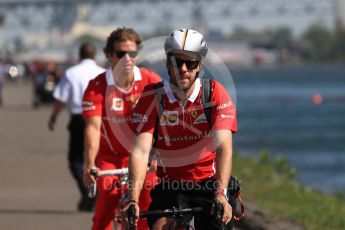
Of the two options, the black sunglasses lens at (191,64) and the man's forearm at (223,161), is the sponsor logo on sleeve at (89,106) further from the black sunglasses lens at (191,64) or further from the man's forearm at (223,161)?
the black sunglasses lens at (191,64)

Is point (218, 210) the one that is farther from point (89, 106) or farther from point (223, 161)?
point (89, 106)

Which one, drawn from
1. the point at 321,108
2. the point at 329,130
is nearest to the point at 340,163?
the point at 329,130

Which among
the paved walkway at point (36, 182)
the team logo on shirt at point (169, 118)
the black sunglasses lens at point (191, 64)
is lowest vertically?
the paved walkway at point (36, 182)

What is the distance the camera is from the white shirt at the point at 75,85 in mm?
15141

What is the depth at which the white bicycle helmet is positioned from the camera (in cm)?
795

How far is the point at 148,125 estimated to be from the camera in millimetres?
8234

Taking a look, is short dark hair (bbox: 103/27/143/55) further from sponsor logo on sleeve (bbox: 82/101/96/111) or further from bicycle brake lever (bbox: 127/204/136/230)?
bicycle brake lever (bbox: 127/204/136/230)

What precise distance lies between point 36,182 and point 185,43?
11971 mm

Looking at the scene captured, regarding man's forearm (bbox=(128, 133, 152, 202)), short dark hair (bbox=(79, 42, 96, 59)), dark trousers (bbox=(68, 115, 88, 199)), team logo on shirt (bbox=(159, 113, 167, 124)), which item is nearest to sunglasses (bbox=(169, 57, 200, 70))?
team logo on shirt (bbox=(159, 113, 167, 124))

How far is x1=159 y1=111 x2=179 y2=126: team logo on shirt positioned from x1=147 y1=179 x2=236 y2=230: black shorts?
396mm

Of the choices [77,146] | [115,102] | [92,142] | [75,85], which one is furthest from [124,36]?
[77,146]

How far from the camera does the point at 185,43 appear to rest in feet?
26.1

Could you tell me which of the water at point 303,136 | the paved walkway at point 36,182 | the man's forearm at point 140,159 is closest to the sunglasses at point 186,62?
the man's forearm at point 140,159

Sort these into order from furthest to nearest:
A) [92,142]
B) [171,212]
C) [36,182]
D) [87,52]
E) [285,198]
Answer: [36,182], [285,198], [87,52], [92,142], [171,212]
